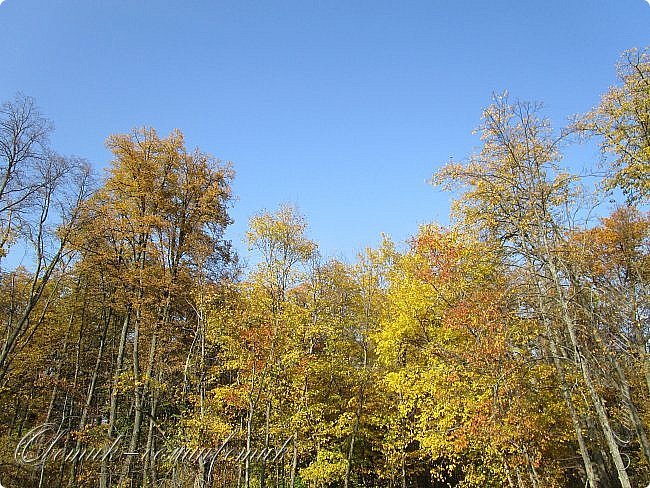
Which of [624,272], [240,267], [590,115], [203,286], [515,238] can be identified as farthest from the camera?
[240,267]

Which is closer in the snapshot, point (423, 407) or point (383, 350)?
point (423, 407)

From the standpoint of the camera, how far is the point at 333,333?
14.9m

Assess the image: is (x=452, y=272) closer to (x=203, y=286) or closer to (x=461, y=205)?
(x=461, y=205)

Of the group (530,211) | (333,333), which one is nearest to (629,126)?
(530,211)

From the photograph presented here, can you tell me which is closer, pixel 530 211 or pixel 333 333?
pixel 530 211

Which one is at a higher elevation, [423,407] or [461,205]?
[461,205]

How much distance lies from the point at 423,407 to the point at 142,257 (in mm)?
10377

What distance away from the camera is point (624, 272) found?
50.8 feet

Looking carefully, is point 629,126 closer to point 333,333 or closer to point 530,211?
point 530,211

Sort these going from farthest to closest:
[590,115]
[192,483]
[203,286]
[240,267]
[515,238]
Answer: [240,267], [203,286], [192,483], [515,238], [590,115]

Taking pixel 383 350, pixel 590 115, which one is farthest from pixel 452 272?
pixel 590 115

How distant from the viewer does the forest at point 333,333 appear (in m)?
9.45

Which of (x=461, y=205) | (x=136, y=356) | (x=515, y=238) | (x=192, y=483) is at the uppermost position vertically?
(x=461, y=205)

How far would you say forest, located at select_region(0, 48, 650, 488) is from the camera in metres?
9.45
